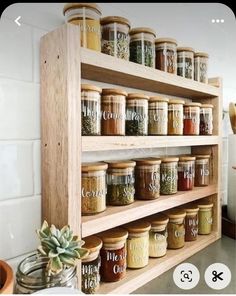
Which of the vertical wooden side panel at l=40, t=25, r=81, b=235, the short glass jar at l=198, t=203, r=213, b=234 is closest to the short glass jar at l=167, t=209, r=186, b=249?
the short glass jar at l=198, t=203, r=213, b=234

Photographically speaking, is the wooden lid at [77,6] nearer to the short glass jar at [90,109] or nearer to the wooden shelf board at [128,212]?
the short glass jar at [90,109]

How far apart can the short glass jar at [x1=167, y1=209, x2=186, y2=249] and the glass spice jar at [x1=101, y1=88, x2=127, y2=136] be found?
12.3 inches

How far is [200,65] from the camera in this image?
32.4 inches

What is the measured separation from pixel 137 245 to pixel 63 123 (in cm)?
34

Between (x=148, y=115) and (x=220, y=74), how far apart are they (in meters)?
0.39

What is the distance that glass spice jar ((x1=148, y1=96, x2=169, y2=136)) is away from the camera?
2.30ft

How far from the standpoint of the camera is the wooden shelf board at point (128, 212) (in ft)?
1.81

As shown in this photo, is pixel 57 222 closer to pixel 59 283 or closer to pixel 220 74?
pixel 59 283

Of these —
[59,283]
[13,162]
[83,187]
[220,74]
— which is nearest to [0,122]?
[13,162]

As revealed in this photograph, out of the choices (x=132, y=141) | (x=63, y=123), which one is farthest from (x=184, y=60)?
(x=63, y=123)

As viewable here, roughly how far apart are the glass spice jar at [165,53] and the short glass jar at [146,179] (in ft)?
0.78

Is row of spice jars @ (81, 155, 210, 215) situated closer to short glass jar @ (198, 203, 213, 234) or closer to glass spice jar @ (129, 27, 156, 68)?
short glass jar @ (198, 203, 213, 234)

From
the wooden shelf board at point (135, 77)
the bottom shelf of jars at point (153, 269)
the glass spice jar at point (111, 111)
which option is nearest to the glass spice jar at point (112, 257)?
the bottom shelf of jars at point (153, 269)

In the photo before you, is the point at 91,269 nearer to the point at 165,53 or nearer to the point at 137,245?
the point at 137,245
